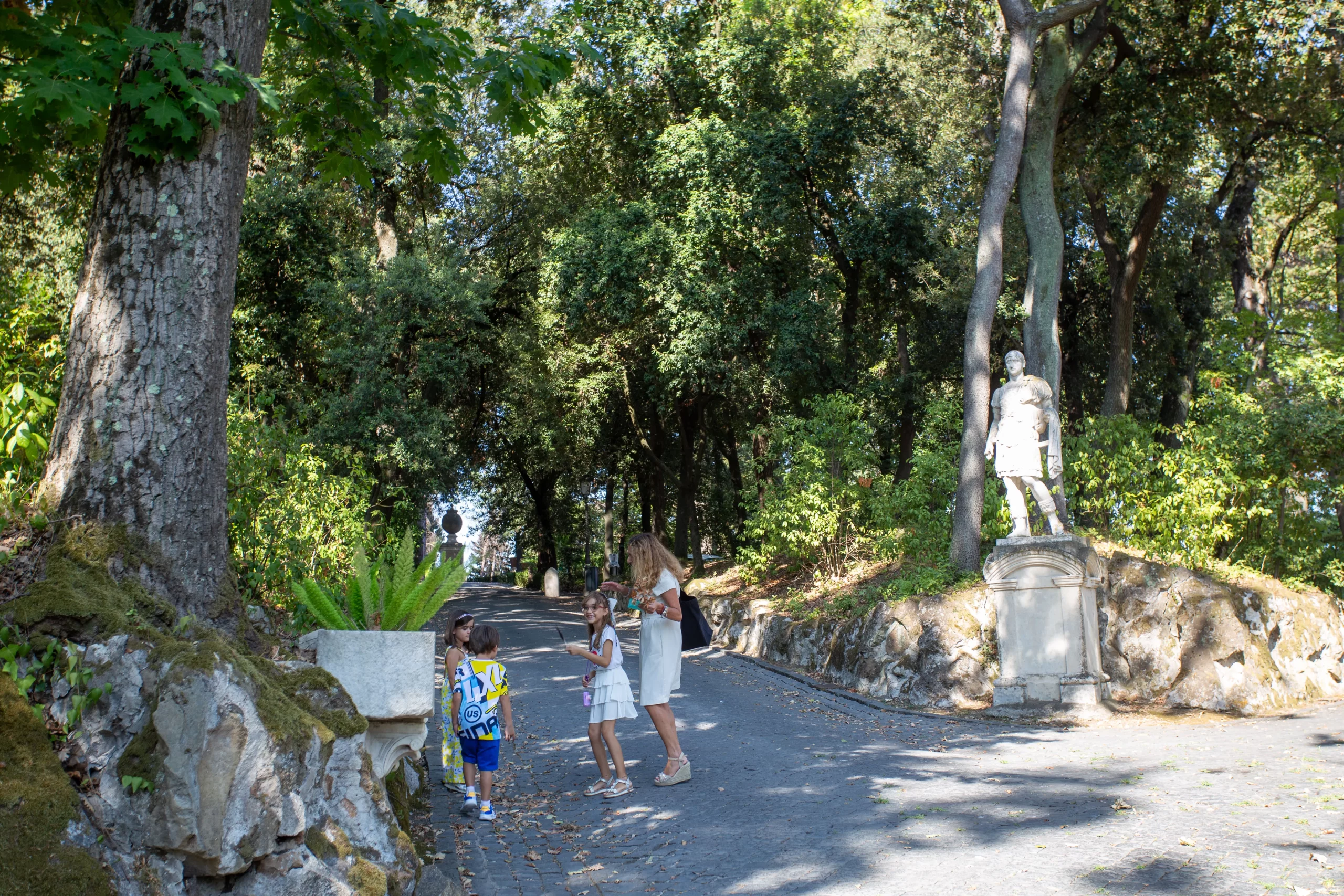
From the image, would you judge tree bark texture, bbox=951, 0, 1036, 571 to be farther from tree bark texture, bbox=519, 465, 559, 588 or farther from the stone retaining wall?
tree bark texture, bbox=519, 465, 559, 588

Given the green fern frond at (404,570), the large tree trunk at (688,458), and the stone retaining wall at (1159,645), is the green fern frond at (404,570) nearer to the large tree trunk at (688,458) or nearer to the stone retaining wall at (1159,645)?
the stone retaining wall at (1159,645)

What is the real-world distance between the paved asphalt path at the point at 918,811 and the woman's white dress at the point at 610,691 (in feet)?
2.00

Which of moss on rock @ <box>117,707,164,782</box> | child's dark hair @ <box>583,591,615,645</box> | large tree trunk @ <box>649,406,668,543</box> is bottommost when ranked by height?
moss on rock @ <box>117,707,164,782</box>

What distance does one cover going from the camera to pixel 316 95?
6.66 metres

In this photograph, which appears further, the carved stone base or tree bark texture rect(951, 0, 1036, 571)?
tree bark texture rect(951, 0, 1036, 571)

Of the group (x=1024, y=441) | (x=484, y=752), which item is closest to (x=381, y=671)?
(x=484, y=752)

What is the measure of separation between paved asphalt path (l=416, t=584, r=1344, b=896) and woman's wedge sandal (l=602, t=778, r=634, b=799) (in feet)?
0.23

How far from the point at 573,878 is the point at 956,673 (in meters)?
8.14

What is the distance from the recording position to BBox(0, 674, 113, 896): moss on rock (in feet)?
10.8

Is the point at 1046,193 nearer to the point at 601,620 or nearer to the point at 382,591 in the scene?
the point at 601,620

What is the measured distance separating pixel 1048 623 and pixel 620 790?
21.9 ft

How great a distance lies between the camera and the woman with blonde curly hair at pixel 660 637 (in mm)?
7176

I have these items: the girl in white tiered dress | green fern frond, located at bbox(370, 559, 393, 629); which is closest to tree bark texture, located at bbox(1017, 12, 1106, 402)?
the girl in white tiered dress

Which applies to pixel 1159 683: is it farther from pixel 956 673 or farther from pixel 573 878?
pixel 573 878
